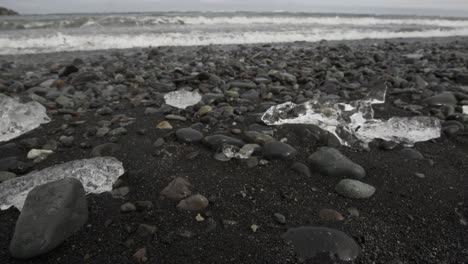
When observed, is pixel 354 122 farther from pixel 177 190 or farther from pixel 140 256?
pixel 140 256

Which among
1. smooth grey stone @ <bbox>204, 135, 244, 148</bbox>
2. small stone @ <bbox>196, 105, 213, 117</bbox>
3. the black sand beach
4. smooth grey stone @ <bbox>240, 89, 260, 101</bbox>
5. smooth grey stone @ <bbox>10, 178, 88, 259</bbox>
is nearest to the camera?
smooth grey stone @ <bbox>10, 178, 88, 259</bbox>

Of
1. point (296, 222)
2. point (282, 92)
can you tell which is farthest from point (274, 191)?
point (282, 92)

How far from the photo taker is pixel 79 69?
5.02 m

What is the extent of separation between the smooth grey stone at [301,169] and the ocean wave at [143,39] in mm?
7649

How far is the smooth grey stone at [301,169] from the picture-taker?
6.61 feet

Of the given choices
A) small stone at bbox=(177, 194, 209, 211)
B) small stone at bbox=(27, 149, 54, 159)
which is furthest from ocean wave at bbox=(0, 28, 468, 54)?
small stone at bbox=(177, 194, 209, 211)

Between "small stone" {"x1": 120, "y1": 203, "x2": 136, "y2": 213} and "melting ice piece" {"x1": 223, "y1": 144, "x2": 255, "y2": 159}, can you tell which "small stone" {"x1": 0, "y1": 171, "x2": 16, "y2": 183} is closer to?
"small stone" {"x1": 120, "y1": 203, "x2": 136, "y2": 213}

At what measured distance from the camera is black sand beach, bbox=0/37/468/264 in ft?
4.73

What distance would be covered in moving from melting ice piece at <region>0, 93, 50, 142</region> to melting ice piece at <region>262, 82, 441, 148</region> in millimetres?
2102

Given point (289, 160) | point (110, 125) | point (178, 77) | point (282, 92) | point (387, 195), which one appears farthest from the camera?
point (178, 77)

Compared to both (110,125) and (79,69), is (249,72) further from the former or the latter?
(79,69)

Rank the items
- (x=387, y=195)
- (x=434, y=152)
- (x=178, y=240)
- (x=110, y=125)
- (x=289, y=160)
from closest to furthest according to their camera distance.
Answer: (x=178, y=240), (x=387, y=195), (x=289, y=160), (x=434, y=152), (x=110, y=125)

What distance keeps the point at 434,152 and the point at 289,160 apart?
116 cm

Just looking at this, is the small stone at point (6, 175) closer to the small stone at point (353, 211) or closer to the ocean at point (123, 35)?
the small stone at point (353, 211)
